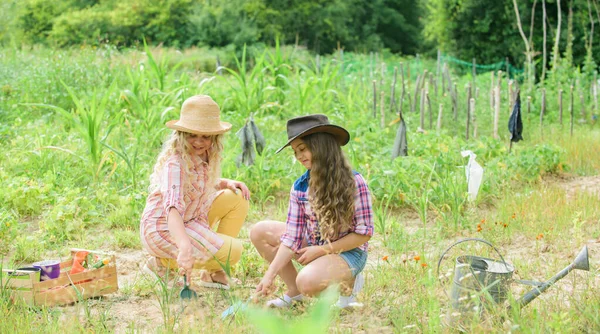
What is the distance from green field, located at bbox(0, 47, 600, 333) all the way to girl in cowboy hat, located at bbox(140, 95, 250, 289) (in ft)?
0.56

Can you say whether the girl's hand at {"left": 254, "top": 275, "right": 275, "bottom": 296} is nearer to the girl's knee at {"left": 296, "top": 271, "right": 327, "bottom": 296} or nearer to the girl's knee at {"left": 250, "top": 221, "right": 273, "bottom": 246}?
the girl's knee at {"left": 296, "top": 271, "right": 327, "bottom": 296}

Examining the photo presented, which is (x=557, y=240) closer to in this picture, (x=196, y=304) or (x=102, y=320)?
(x=196, y=304)

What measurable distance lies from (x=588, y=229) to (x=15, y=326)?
341 cm

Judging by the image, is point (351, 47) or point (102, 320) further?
point (351, 47)

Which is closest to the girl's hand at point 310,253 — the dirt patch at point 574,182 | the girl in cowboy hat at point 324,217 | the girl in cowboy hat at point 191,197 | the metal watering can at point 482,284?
the girl in cowboy hat at point 324,217

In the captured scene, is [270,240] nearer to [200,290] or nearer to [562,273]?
[200,290]

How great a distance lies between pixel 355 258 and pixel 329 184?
1.32 ft

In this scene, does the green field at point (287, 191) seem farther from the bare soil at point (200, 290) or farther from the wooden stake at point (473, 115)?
the wooden stake at point (473, 115)

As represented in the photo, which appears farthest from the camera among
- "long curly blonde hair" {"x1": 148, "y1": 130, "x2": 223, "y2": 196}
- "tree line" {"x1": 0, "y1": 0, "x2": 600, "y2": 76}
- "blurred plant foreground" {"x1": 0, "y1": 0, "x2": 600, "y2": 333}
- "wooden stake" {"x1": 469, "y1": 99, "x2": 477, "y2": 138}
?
"tree line" {"x1": 0, "y1": 0, "x2": 600, "y2": 76}

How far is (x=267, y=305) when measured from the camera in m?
2.99

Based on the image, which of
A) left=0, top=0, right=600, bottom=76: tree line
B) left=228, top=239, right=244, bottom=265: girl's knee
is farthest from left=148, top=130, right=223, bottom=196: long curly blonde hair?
left=0, top=0, right=600, bottom=76: tree line

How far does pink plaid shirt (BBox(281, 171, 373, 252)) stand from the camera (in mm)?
2945

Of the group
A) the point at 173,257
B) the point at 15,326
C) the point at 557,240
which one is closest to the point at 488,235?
the point at 557,240

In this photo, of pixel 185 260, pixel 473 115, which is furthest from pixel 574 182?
pixel 185 260
